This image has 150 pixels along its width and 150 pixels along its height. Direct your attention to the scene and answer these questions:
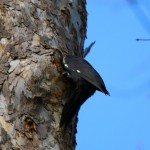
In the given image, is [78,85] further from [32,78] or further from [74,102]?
[32,78]

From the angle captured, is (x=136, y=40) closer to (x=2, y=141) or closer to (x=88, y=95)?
(x=88, y=95)

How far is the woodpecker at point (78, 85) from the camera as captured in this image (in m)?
2.39

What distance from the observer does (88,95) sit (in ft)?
7.94

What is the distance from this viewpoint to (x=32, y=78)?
2359 millimetres

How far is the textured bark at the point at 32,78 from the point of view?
2.31m

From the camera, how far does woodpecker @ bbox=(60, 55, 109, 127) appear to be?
2395 millimetres

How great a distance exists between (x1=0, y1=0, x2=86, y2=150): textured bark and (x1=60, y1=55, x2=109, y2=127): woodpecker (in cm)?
3

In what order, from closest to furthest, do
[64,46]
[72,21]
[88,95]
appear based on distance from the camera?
[88,95]
[64,46]
[72,21]

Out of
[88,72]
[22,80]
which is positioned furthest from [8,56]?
[88,72]

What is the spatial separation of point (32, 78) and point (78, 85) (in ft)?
0.58

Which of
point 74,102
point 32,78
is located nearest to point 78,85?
point 74,102

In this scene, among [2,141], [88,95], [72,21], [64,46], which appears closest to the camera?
[2,141]

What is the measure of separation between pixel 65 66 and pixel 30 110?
0.21 m

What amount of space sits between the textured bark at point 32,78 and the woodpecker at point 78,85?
0.10 feet
